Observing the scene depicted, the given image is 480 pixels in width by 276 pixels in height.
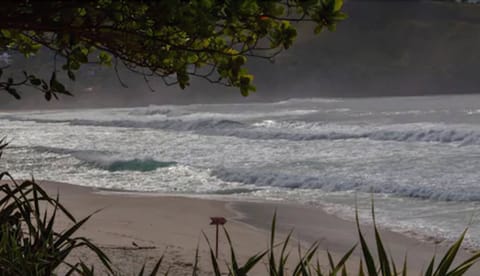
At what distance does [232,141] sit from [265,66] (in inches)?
1967

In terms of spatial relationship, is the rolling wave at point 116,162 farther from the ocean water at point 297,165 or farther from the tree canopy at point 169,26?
the tree canopy at point 169,26

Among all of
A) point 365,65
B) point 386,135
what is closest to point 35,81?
point 386,135

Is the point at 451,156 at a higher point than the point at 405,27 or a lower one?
lower

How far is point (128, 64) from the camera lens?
3.02 metres

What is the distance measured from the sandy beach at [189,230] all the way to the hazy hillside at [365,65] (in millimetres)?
43453

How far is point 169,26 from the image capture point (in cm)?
242

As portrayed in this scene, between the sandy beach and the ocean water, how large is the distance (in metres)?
0.51

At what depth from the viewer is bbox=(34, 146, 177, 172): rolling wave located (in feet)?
47.6

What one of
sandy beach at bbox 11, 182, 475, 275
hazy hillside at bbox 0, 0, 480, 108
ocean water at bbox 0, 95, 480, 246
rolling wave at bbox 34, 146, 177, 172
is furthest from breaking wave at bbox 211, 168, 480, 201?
hazy hillside at bbox 0, 0, 480, 108

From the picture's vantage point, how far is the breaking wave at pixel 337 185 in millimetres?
10242

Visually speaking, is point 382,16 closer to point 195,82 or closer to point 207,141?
point 195,82

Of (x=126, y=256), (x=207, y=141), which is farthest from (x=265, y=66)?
(x=126, y=256)

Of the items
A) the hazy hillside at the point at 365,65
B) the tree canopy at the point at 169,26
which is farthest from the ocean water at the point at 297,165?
the hazy hillside at the point at 365,65

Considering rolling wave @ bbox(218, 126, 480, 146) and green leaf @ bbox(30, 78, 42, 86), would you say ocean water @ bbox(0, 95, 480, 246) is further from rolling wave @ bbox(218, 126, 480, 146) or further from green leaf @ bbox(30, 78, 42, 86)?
green leaf @ bbox(30, 78, 42, 86)
